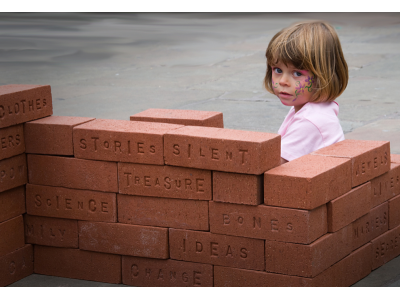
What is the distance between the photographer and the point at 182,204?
378 cm

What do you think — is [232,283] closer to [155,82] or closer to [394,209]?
[394,209]

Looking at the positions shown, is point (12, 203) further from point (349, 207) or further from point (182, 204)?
point (349, 207)

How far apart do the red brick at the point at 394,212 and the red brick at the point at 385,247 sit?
0.13 ft

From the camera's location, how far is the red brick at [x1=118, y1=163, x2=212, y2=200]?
369 cm

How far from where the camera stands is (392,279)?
4.07 m

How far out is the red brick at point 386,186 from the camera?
409cm

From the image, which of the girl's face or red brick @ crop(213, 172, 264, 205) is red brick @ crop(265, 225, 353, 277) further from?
the girl's face

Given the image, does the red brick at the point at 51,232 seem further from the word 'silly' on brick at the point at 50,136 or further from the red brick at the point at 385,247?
the red brick at the point at 385,247

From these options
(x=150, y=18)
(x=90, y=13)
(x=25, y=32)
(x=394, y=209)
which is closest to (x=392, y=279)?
(x=394, y=209)

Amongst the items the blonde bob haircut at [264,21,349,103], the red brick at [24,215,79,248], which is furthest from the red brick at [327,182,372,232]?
the red brick at [24,215,79,248]

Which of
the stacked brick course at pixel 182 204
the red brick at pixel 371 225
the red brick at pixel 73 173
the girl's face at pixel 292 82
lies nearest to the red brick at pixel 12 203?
the stacked brick course at pixel 182 204

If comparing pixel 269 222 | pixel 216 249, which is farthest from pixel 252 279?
pixel 269 222

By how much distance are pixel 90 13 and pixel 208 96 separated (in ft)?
60.9

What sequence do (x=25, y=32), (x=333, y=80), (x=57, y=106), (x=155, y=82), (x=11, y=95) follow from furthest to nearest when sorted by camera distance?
1. (x=25, y=32)
2. (x=155, y=82)
3. (x=57, y=106)
4. (x=333, y=80)
5. (x=11, y=95)
